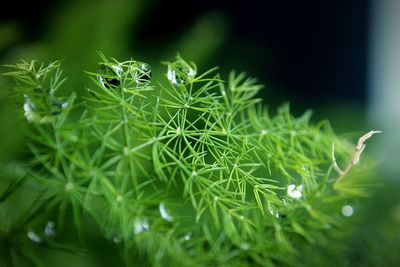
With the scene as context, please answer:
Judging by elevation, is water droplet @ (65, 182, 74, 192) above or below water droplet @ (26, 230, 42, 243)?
above

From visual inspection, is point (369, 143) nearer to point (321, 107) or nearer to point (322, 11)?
point (321, 107)

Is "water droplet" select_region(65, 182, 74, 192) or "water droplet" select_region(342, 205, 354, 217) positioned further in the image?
"water droplet" select_region(342, 205, 354, 217)

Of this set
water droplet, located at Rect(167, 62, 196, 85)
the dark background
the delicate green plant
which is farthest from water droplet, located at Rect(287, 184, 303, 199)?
the dark background

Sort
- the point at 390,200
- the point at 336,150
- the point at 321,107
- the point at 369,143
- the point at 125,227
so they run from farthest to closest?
the point at 321,107, the point at 369,143, the point at 390,200, the point at 336,150, the point at 125,227

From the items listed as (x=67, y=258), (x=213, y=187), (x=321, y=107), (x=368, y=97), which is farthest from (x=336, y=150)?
(x=368, y=97)

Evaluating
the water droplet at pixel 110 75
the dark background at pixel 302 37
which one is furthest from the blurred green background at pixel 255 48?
the water droplet at pixel 110 75

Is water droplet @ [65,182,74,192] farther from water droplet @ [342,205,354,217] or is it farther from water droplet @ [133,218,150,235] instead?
water droplet @ [342,205,354,217]

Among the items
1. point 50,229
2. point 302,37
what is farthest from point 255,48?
point 50,229
